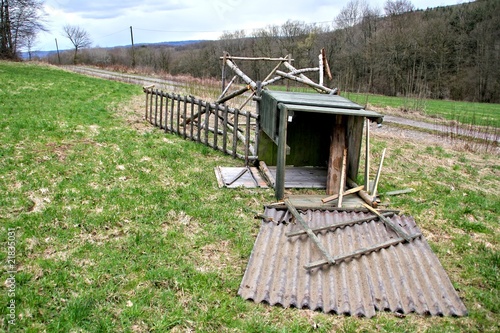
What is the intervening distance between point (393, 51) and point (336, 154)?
44.7 m

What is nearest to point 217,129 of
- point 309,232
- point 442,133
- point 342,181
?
point 342,181

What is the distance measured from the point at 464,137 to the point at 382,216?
10.5m

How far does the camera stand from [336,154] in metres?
7.23

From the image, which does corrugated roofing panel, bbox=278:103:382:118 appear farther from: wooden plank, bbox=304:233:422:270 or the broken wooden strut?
wooden plank, bbox=304:233:422:270

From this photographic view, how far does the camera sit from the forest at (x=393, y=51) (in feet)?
141

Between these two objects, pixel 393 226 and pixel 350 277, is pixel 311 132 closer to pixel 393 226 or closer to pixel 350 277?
pixel 393 226

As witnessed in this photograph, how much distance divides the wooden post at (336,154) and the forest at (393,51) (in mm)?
30141

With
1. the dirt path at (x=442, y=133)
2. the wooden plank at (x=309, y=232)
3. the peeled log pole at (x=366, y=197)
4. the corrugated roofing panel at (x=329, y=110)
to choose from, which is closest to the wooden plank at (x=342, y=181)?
the peeled log pole at (x=366, y=197)

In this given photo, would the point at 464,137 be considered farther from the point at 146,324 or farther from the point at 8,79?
the point at 8,79

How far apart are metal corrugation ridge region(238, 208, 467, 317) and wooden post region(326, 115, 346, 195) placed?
1789 millimetres

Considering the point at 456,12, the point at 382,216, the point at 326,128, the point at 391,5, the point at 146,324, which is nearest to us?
the point at 146,324

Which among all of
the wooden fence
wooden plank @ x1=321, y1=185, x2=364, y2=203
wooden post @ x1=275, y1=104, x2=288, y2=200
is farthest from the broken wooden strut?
the wooden fence

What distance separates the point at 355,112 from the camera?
6.20m

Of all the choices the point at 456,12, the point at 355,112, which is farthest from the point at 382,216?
the point at 456,12
